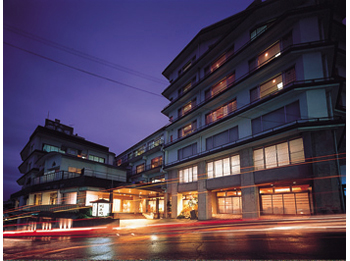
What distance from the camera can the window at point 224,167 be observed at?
2377cm

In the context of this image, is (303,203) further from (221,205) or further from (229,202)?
(221,205)

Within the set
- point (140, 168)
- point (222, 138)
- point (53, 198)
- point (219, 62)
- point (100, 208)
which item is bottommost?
point (100, 208)

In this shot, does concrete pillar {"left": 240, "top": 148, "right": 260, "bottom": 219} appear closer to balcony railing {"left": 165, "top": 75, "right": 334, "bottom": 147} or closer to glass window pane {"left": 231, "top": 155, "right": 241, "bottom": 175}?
glass window pane {"left": 231, "top": 155, "right": 241, "bottom": 175}

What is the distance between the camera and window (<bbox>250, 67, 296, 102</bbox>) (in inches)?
796

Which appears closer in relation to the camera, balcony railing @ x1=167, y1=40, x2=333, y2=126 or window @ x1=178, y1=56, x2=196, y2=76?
balcony railing @ x1=167, y1=40, x2=333, y2=126

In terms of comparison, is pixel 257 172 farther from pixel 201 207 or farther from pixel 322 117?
pixel 201 207

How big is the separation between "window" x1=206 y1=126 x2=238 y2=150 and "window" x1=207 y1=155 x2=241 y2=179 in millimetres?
1933

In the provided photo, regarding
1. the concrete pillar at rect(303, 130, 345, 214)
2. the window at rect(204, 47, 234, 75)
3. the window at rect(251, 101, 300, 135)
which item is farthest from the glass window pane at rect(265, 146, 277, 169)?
the window at rect(204, 47, 234, 75)

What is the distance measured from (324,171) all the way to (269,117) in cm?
681

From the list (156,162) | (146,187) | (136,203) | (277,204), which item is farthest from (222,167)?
(136,203)

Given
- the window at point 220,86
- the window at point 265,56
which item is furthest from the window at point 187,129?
the window at point 265,56

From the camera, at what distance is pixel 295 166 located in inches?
703

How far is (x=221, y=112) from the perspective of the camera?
27.4 m

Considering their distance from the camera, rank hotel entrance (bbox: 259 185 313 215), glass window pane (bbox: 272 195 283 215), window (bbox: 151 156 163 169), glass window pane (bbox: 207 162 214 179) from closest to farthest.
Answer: hotel entrance (bbox: 259 185 313 215) → glass window pane (bbox: 272 195 283 215) → glass window pane (bbox: 207 162 214 179) → window (bbox: 151 156 163 169)
